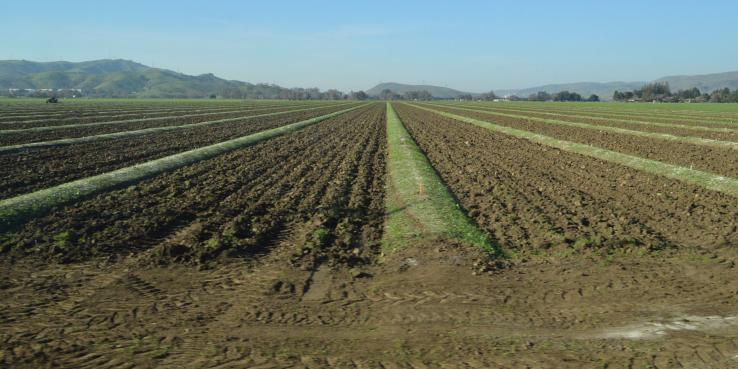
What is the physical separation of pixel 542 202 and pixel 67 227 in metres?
10.8

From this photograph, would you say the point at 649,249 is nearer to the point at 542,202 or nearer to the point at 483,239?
the point at 483,239

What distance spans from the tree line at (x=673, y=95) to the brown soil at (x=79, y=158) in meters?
137

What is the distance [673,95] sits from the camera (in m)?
156

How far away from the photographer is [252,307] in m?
7.01

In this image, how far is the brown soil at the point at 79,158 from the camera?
1606 cm

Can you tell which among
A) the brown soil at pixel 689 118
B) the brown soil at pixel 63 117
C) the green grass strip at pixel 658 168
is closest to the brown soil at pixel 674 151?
the green grass strip at pixel 658 168

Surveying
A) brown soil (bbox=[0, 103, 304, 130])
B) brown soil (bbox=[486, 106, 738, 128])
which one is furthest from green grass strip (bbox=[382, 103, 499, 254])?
brown soil (bbox=[486, 106, 738, 128])

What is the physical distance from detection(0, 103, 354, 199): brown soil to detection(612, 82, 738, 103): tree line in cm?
Answer: 13694

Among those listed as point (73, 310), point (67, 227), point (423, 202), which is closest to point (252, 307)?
point (73, 310)

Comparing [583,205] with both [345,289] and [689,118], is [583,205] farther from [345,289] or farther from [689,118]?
[689,118]

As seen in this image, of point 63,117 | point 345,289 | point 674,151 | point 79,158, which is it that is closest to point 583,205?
point 345,289

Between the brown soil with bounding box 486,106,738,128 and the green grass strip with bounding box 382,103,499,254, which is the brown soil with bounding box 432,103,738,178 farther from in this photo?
the brown soil with bounding box 486,106,738,128

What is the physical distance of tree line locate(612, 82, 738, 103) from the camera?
130250mm

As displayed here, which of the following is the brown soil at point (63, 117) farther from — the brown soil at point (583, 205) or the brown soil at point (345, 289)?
the brown soil at point (583, 205)
